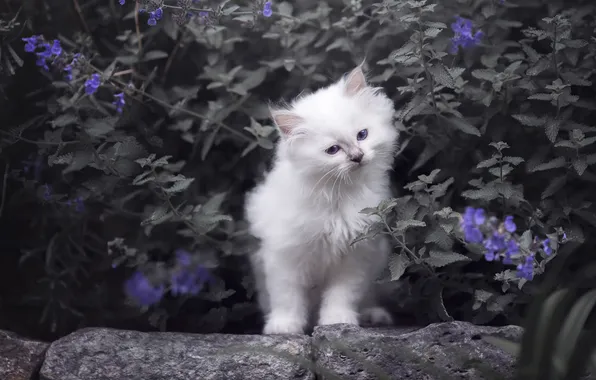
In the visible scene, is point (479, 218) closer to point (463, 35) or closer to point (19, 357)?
point (463, 35)

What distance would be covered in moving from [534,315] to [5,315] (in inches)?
109

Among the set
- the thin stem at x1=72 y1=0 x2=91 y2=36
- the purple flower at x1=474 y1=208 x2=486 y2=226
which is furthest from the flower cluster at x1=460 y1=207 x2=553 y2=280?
the thin stem at x1=72 y1=0 x2=91 y2=36

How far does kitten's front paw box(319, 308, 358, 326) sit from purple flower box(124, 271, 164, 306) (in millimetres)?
768

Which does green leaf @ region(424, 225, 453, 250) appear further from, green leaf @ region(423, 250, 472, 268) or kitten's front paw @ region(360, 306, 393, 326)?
kitten's front paw @ region(360, 306, 393, 326)

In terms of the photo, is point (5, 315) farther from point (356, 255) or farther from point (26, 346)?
point (356, 255)

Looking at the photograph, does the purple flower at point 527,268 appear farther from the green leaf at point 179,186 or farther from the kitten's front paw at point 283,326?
the green leaf at point 179,186

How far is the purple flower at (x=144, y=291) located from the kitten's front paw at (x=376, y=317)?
0.91 m

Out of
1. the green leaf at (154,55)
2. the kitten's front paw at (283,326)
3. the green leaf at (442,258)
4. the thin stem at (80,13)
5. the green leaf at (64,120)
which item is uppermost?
the thin stem at (80,13)

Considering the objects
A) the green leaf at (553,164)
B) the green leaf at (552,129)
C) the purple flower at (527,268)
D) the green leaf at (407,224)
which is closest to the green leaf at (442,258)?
the green leaf at (407,224)

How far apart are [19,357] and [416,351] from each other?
5.10 feet

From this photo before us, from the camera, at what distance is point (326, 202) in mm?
2848

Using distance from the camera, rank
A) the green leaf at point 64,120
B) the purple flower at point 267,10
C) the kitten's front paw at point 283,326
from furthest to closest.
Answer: the green leaf at point 64,120 → the purple flower at point 267,10 → the kitten's front paw at point 283,326

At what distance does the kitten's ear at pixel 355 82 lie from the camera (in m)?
2.86

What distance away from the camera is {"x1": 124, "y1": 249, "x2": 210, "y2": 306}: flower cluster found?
3193 millimetres
